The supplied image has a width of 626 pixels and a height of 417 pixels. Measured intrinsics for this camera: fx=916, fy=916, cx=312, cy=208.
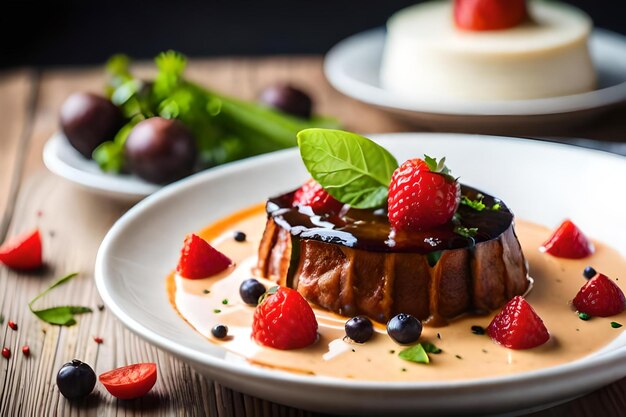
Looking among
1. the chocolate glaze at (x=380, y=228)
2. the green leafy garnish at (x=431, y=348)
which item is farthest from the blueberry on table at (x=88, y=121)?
the green leafy garnish at (x=431, y=348)

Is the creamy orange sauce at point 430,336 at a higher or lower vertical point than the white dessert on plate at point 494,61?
higher

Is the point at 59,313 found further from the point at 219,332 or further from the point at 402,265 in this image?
the point at 402,265

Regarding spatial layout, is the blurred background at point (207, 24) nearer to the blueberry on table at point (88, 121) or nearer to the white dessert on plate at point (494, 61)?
the white dessert on plate at point (494, 61)

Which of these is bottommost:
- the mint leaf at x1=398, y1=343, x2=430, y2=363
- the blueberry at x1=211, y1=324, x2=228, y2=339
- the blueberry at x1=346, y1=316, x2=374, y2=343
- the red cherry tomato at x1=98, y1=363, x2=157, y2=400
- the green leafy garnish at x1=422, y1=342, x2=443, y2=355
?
the red cherry tomato at x1=98, y1=363, x2=157, y2=400

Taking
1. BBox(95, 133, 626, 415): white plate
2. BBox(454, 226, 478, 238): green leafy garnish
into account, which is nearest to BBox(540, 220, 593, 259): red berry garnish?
BBox(95, 133, 626, 415): white plate

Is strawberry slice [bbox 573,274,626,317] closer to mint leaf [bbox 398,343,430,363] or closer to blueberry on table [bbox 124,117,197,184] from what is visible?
mint leaf [bbox 398,343,430,363]

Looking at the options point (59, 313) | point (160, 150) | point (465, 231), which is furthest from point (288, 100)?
point (465, 231)
